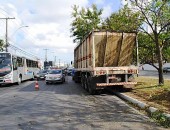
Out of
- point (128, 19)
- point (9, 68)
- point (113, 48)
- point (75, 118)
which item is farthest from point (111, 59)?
point (9, 68)

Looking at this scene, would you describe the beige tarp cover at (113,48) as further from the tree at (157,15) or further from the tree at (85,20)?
the tree at (85,20)

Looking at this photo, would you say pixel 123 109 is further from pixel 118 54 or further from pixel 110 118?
pixel 118 54

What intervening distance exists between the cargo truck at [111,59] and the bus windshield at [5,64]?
13033 mm

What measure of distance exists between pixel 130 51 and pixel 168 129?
11.1m

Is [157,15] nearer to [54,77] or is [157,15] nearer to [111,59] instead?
[111,59]

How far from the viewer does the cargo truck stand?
18500mm

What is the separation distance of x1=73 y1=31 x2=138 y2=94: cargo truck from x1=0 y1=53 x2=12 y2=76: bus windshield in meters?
13.0

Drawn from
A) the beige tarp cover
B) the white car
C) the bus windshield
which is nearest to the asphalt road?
the beige tarp cover

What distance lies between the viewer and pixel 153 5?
61.3ft

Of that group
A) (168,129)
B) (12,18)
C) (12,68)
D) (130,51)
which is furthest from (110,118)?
(12,18)

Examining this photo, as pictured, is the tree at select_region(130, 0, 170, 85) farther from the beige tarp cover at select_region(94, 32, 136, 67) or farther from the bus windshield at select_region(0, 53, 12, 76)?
the bus windshield at select_region(0, 53, 12, 76)

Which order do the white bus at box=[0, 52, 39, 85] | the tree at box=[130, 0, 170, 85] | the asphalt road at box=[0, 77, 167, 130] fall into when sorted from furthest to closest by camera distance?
the white bus at box=[0, 52, 39, 85] < the tree at box=[130, 0, 170, 85] < the asphalt road at box=[0, 77, 167, 130]

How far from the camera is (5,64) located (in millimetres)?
30344

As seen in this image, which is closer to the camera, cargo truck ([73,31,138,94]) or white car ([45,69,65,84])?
cargo truck ([73,31,138,94])
